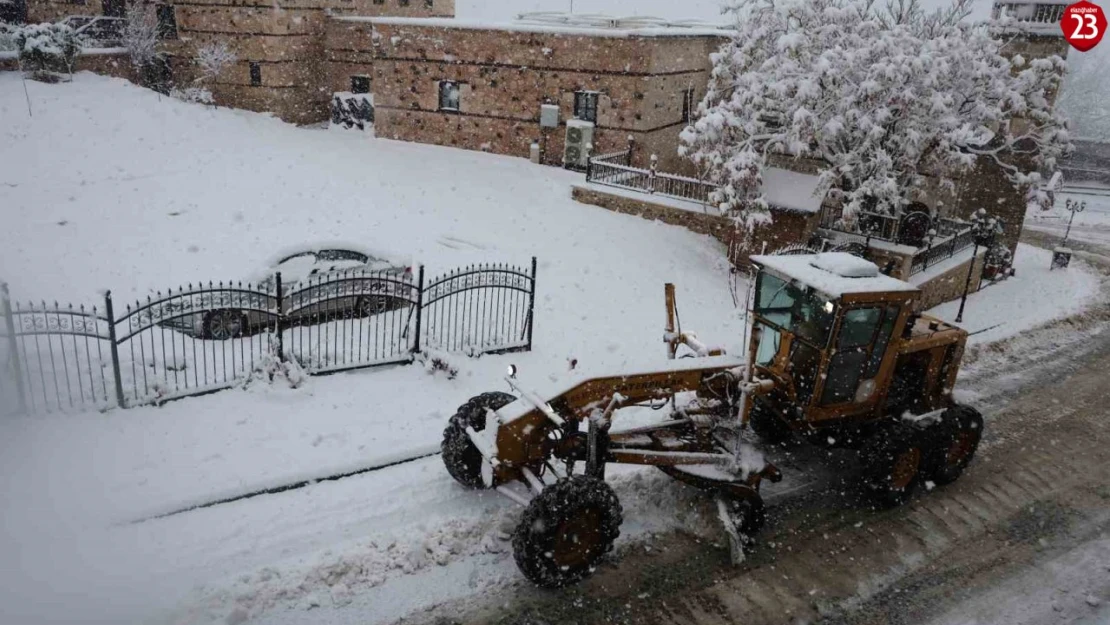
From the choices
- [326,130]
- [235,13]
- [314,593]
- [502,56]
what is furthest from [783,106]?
[235,13]

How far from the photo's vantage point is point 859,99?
1589 centimetres

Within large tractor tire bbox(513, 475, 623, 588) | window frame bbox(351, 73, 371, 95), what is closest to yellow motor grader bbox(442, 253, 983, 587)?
large tractor tire bbox(513, 475, 623, 588)

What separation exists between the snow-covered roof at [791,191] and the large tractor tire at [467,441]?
1025cm

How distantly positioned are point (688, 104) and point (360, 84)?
13285 millimetres

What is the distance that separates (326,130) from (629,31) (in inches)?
479

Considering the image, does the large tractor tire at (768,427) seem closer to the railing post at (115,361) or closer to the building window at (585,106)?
the railing post at (115,361)

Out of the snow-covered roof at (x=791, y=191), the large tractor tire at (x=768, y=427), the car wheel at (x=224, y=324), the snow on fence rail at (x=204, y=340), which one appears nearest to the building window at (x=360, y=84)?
the snow-covered roof at (x=791, y=191)

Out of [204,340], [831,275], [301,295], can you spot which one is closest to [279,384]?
[204,340]

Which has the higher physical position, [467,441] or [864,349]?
[864,349]

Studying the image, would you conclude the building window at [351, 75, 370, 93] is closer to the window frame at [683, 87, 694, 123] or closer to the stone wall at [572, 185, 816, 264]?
the window frame at [683, 87, 694, 123]

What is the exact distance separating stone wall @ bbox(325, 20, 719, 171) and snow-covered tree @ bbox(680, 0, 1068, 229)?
15.5ft

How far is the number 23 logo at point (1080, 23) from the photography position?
19.2 meters

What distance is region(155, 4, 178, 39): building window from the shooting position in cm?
2711

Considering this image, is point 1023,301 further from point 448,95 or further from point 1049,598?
point 448,95
